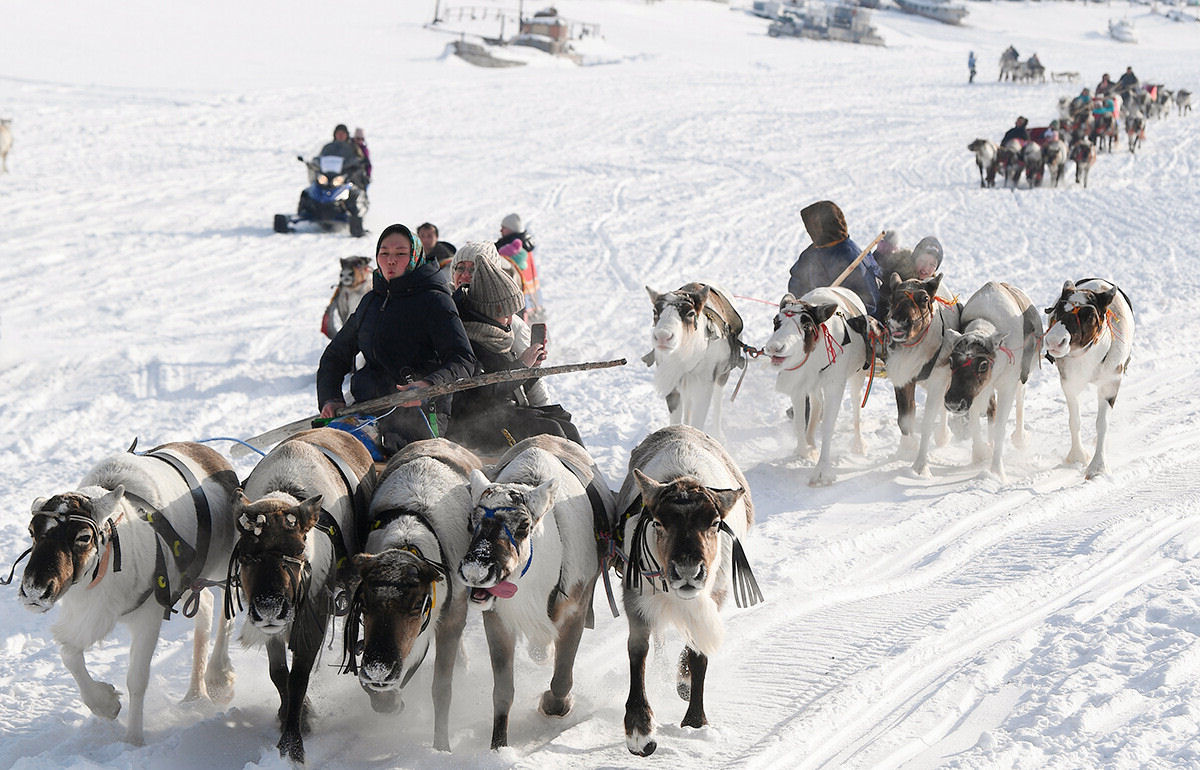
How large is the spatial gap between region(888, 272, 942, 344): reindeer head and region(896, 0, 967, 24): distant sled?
66599 millimetres

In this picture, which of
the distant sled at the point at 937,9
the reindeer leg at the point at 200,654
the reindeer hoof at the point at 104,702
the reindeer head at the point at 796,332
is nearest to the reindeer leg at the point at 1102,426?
the reindeer head at the point at 796,332

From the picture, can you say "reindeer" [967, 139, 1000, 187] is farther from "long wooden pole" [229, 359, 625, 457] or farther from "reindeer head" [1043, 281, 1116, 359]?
"long wooden pole" [229, 359, 625, 457]

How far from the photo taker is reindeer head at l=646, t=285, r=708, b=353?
24.6ft

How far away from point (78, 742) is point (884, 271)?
7.74m

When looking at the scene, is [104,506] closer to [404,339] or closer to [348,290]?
[404,339]

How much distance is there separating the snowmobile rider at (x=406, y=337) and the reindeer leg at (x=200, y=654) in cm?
113

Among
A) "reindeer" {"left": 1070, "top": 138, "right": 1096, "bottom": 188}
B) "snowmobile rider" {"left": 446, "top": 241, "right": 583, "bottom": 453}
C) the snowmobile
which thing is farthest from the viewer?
"reindeer" {"left": 1070, "top": 138, "right": 1096, "bottom": 188}

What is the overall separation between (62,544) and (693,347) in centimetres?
464

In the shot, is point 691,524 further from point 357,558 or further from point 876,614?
point 876,614

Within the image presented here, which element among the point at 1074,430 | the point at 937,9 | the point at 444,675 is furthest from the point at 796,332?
the point at 937,9

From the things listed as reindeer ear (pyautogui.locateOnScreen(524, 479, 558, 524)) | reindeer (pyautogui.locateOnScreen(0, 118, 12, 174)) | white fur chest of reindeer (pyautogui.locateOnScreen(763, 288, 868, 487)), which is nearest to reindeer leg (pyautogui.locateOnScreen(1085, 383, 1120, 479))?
white fur chest of reindeer (pyautogui.locateOnScreen(763, 288, 868, 487))

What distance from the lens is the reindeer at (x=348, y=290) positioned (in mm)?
10109

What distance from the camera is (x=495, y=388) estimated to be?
21.7 feet

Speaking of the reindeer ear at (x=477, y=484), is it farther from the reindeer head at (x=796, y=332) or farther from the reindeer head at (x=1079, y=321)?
the reindeer head at (x=1079, y=321)
